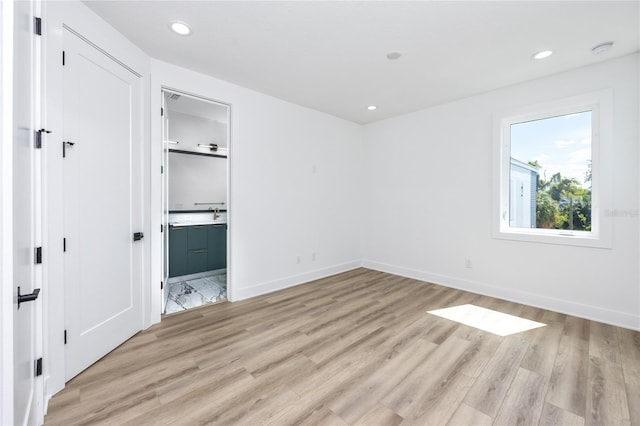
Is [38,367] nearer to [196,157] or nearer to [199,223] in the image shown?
[199,223]

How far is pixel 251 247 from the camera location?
366cm

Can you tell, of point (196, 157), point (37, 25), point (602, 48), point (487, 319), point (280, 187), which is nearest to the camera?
point (37, 25)

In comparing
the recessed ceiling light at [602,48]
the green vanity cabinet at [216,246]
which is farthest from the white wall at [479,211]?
the green vanity cabinet at [216,246]

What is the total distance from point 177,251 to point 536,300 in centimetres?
505

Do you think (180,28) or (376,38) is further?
(376,38)

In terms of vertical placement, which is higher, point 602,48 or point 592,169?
Answer: point 602,48

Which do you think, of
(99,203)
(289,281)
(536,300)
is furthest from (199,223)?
(536,300)

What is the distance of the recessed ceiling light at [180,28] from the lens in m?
2.27

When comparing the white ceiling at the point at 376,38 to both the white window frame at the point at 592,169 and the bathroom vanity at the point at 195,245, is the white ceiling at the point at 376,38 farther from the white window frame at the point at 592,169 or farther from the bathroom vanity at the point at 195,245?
the bathroom vanity at the point at 195,245

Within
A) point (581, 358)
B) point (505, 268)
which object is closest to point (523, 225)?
point (505, 268)

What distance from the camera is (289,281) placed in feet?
13.5

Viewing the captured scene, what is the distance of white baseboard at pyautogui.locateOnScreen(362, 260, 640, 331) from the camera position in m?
2.79

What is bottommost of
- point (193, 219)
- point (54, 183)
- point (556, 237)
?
point (556, 237)

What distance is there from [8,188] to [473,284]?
14.9ft
